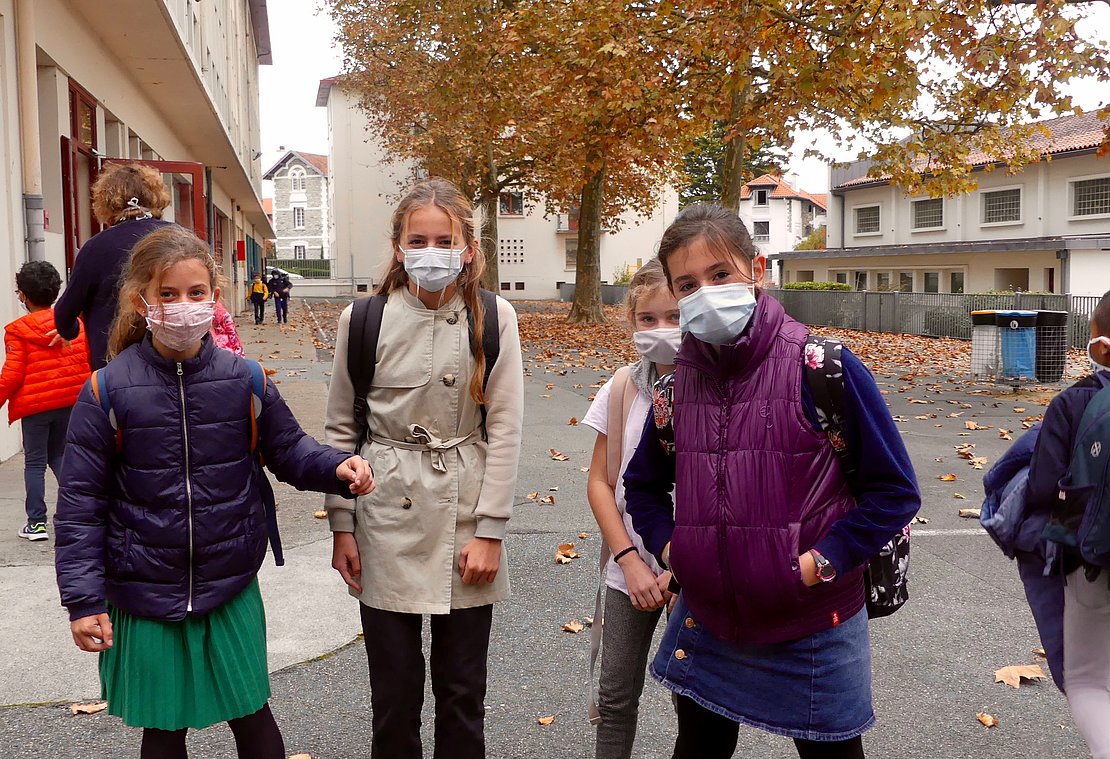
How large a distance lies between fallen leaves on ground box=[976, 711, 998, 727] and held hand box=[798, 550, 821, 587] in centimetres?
220

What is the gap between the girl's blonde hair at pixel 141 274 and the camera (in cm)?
289

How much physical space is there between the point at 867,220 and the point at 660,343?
51.1 meters

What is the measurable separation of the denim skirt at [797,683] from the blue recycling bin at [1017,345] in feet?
45.7

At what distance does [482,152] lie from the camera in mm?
31656

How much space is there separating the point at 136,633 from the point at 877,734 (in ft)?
8.65

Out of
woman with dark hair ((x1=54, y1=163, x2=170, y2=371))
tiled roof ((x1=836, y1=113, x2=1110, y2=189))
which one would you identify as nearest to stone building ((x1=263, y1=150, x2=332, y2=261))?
tiled roof ((x1=836, y1=113, x2=1110, y2=189))

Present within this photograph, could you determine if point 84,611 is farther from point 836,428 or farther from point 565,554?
point 565,554

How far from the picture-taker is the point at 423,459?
9.95 ft

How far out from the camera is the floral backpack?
2.26 metres

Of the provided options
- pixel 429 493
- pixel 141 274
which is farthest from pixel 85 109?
pixel 429 493

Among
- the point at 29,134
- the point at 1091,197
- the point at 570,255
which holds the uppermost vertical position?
the point at 1091,197

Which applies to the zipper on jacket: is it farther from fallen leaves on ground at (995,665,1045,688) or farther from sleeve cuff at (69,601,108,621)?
fallen leaves on ground at (995,665,1045,688)

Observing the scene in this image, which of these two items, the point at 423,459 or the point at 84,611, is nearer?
the point at 84,611

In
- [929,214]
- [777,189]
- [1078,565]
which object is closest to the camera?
[1078,565]
